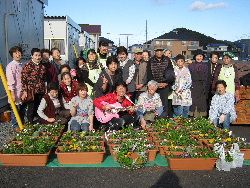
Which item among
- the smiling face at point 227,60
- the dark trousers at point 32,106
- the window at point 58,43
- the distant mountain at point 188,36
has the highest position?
the distant mountain at point 188,36

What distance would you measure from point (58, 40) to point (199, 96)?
9.37 metres

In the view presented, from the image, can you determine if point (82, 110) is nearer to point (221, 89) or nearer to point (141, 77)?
point (141, 77)

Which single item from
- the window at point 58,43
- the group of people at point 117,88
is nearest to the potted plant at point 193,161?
the group of people at point 117,88

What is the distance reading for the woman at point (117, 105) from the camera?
7.46 metres

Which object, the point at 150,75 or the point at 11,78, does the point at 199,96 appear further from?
the point at 11,78

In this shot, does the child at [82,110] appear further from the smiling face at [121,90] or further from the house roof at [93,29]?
the house roof at [93,29]

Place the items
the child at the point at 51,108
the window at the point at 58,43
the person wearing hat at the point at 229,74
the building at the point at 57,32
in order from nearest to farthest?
1. the child at the point at 51,108
2. the person wearing hat at the point at 229,74
3. the building at the point at 57,32
4. the window at the point at 58,43

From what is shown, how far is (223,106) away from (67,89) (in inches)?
140

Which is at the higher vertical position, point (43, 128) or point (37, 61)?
point (37, 61)

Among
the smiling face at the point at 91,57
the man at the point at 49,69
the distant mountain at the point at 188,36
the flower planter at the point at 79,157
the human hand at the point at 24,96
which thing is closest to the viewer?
the flower planter at the point at 79,157

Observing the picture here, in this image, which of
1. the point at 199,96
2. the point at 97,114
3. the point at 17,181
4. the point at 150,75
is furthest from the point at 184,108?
the point at 17,181

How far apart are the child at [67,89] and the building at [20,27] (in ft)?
6.09

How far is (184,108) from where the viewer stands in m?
8.81

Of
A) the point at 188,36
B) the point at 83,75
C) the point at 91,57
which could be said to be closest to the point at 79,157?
the point at 83,75
